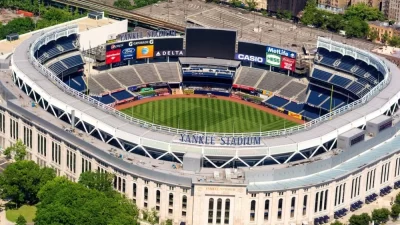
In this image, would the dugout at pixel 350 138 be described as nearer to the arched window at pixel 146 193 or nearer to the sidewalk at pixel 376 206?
the sidewalk at pixel 376 206

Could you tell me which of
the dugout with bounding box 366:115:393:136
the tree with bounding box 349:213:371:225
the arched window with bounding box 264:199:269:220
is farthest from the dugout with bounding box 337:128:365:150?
the arched window with bounding box 264:199:269:220

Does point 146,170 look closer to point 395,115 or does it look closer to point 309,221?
point 309,221

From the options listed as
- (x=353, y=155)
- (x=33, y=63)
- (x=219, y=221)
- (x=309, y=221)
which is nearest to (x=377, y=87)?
(x=353, y=155)

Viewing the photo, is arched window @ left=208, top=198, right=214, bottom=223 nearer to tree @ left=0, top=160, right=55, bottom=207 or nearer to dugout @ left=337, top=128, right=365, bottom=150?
dugout @ left=337, top=128, right=365, bottom=150

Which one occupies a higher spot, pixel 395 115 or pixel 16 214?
pixel 395 115

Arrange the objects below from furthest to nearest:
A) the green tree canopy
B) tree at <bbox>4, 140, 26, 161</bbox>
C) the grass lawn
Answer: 1. tree at <bbox>4, 140, 26, 161</bbox>
2. the grass lawn
3. the green tree canopy

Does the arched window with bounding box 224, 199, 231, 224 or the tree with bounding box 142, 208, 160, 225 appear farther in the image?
the tree with bounding box 142, 208, 160, 225


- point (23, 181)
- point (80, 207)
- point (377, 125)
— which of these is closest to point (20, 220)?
point (23, 181)
